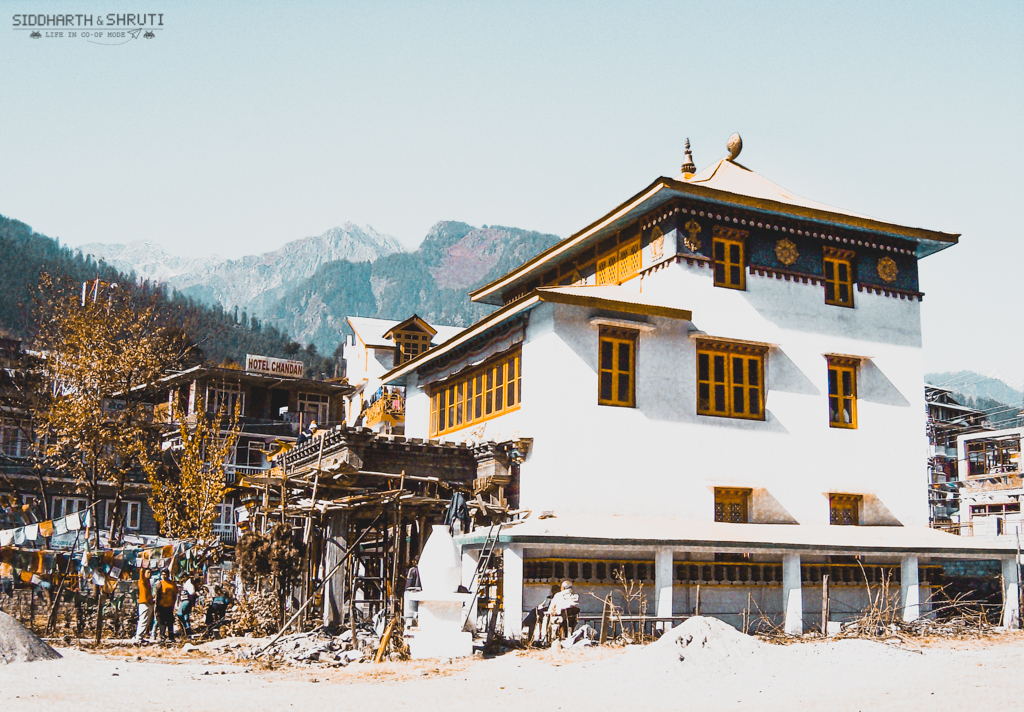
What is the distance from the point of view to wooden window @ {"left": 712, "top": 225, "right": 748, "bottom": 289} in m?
26.5

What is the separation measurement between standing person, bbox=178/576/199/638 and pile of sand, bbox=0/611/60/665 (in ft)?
16.4

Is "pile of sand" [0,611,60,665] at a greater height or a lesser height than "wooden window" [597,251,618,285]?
lesser

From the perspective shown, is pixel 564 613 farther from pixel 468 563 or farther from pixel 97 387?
pixel 97 387

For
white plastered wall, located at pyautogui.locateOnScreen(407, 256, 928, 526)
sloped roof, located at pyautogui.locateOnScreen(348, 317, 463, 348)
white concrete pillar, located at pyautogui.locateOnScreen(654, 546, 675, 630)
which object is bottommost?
white concrete pillar, located at pyautogui.locateOnScreen(654, 546, 675, 630)

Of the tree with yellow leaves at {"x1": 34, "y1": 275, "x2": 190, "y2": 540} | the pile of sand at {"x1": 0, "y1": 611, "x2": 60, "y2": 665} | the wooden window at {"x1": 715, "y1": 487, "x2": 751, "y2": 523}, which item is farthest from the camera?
the tree with yellow leaves at {"x1": 34, "y1": 275, "x2": 190, "y2": 540}

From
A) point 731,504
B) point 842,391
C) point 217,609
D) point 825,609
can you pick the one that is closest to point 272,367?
point 217,609

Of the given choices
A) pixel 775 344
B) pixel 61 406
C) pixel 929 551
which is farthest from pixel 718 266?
pixel 61 406

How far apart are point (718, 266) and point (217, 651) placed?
15.3m

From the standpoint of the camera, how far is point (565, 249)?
97.9 feet

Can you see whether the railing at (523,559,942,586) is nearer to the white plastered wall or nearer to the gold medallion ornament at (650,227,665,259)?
the white plastered wall

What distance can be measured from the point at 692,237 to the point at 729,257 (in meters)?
1.44

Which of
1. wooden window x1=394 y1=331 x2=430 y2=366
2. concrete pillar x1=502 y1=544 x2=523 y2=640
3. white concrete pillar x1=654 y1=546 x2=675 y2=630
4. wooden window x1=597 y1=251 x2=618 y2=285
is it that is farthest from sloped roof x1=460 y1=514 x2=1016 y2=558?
wooden window x1=394 y1=331 x2=430 y2=366

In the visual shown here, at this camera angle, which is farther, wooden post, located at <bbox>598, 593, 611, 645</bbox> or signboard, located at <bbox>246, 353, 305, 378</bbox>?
signboard, located at <bbox>246, 353, 305, 378</bbox>

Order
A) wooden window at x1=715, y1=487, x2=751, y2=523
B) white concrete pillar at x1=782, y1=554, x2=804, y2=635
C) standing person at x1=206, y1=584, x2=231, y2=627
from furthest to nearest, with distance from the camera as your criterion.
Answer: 1. wooden window at x1=715, y1=487, x2=751, y2=523
2. standing person at x1=206, y1=584, x2=231, y2=627
3. white concrete pillar at x1=782, y1=554, x2=804, y2=635
